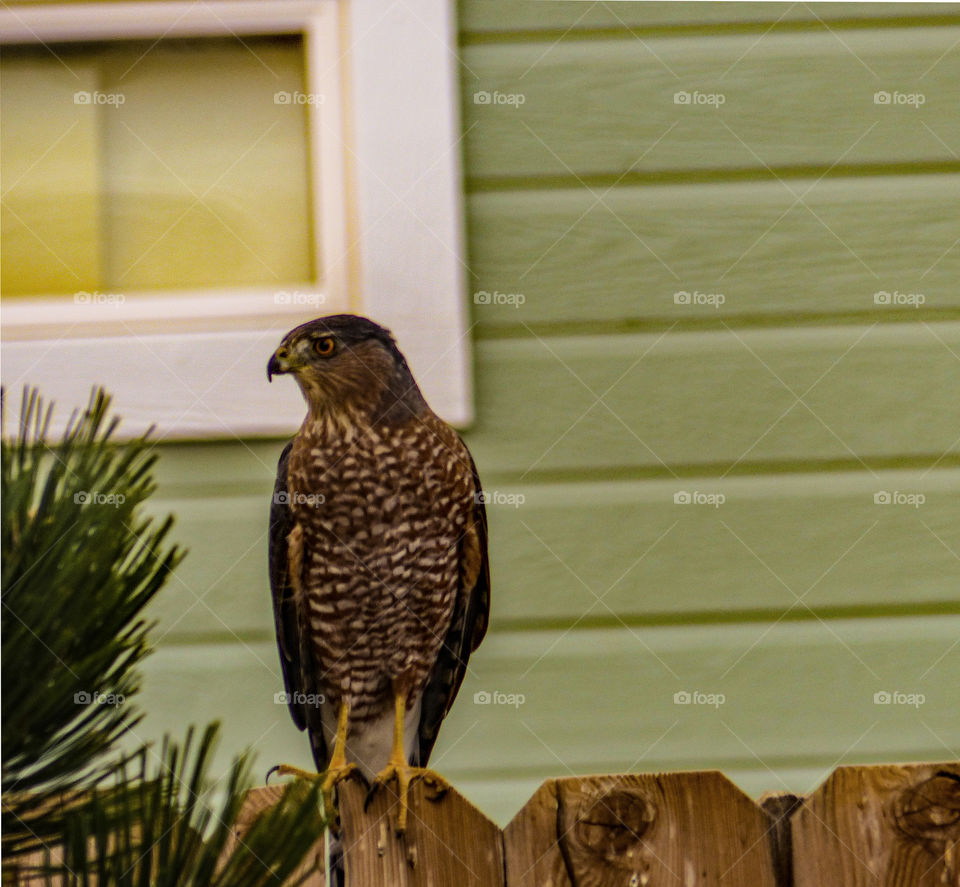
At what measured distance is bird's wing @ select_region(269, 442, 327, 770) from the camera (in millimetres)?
1107

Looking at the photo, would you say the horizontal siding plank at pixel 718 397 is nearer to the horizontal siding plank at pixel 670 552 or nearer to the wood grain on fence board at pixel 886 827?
the horizontal siding plank at pixel 670 552

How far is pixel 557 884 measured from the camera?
0.74 metres

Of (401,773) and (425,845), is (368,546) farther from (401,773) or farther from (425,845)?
(425,845)

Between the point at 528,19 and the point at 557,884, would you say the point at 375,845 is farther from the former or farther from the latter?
the point at 528,19

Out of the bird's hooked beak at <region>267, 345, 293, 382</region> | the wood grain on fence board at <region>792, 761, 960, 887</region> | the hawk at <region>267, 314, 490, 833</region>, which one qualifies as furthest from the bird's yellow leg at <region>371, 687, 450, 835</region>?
the bird's hooked beak at <region>267, 345, 293, 382</region>

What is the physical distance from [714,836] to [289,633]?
0.59m

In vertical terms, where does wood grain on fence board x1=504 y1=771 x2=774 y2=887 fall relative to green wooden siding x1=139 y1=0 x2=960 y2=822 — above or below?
below

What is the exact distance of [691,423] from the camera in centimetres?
123

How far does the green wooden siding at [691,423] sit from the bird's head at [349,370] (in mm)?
126

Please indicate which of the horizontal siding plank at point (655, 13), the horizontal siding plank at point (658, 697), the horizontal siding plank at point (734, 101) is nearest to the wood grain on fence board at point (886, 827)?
the horizontal siding plank at point (658, 697)

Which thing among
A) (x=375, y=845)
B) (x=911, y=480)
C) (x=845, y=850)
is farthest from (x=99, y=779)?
(x=911, y=480)

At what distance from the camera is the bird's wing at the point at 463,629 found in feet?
3.74

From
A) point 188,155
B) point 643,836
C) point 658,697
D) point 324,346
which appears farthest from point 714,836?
point 188,155

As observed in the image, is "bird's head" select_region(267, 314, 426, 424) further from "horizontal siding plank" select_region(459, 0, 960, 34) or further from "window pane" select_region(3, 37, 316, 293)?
"horizontal siding plank" select_region(459, 0, 960, 34)
